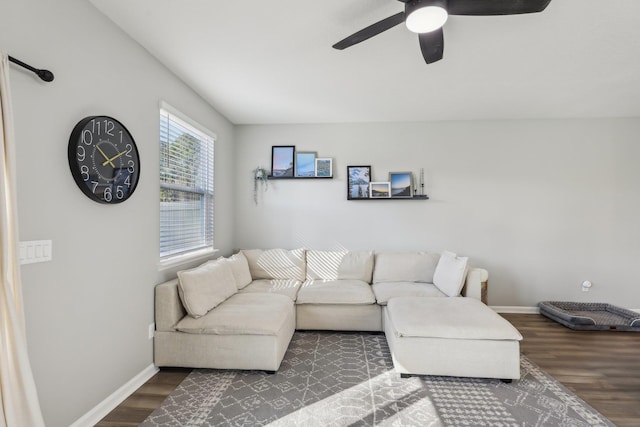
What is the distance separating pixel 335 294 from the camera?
133 inches

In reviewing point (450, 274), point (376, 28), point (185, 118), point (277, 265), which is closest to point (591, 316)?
point (450, 274)

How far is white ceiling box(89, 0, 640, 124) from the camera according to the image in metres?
1.98

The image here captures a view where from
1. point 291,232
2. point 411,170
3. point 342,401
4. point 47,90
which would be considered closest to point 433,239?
point 411,170

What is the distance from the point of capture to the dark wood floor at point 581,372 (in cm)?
204

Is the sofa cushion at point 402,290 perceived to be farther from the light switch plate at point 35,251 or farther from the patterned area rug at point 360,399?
the light switch plate at point 35,251

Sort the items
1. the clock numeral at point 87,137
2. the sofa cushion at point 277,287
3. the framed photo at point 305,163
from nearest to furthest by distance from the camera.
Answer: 1. the clock numeral at point 87,137
2. the sofa cushion at point 277,287
3. the framed photo at point 305,163

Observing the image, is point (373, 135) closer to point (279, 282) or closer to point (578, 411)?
point (279, 282)

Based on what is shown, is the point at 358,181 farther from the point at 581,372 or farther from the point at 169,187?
the point at 581,372

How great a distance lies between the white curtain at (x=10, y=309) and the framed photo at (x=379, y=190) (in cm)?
361

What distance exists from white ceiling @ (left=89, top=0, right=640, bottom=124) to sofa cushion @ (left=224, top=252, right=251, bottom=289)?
1841mm

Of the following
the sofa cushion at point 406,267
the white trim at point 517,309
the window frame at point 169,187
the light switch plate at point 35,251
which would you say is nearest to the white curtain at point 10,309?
the light switch plate at point 35,251

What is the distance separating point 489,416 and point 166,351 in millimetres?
2414

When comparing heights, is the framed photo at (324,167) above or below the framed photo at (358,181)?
above

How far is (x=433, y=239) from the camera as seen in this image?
14.0 feet
